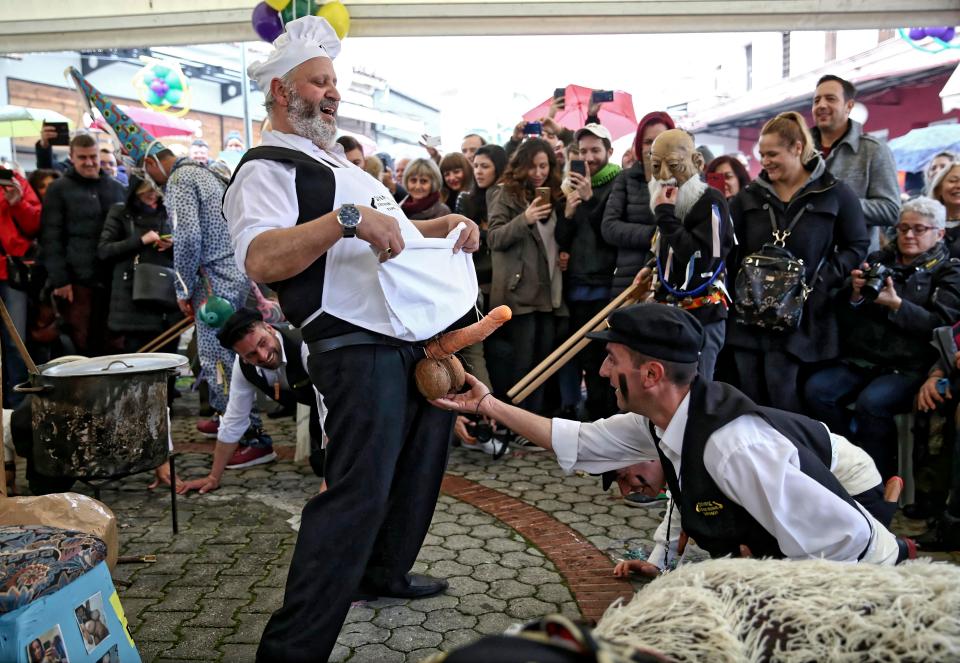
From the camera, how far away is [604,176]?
5.69m

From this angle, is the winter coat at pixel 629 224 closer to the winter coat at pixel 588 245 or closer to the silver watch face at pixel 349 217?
the winter coat at pixel 588 245

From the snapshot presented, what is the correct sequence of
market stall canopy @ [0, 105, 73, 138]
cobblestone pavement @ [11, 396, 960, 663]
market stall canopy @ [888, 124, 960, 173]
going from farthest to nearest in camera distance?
market stall canopy @ [888, 124, 960, 173], market stall canopy @ [0, 105, 73, 138], cobblestone pavement @ [11, 396, 960, 663]

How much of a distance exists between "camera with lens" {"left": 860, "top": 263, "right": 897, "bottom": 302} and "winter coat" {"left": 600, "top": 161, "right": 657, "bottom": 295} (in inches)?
50.1

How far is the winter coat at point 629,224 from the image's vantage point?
512 cm

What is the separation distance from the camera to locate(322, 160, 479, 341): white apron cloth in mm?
2523

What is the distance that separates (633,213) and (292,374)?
7.66 feet

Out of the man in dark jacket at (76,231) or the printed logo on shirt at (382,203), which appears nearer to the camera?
the printed logo on shirt at (382,203)

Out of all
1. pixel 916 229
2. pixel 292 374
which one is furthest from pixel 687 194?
pixel 292 374

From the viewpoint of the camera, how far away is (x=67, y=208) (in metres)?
6.59

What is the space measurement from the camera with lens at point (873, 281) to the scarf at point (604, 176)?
6.32ft

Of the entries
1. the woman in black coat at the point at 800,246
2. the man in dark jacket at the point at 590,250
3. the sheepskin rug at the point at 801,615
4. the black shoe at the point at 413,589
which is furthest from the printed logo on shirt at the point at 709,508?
the man in dark jacket at the point at 590,250

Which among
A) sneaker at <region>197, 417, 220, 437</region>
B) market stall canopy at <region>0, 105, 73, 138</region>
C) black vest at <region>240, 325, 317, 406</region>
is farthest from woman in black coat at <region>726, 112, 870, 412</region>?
market stall canopy at <region>0, 105, 73, 138</region>

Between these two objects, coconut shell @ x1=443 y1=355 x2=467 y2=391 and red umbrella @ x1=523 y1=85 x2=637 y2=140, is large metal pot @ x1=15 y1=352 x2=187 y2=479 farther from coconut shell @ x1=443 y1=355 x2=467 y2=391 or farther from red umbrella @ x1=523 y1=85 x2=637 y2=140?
red umbrella @ x1=523 y1=85 x2=637 y2=140

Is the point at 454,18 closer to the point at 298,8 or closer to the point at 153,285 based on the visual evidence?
the point at 298,8
